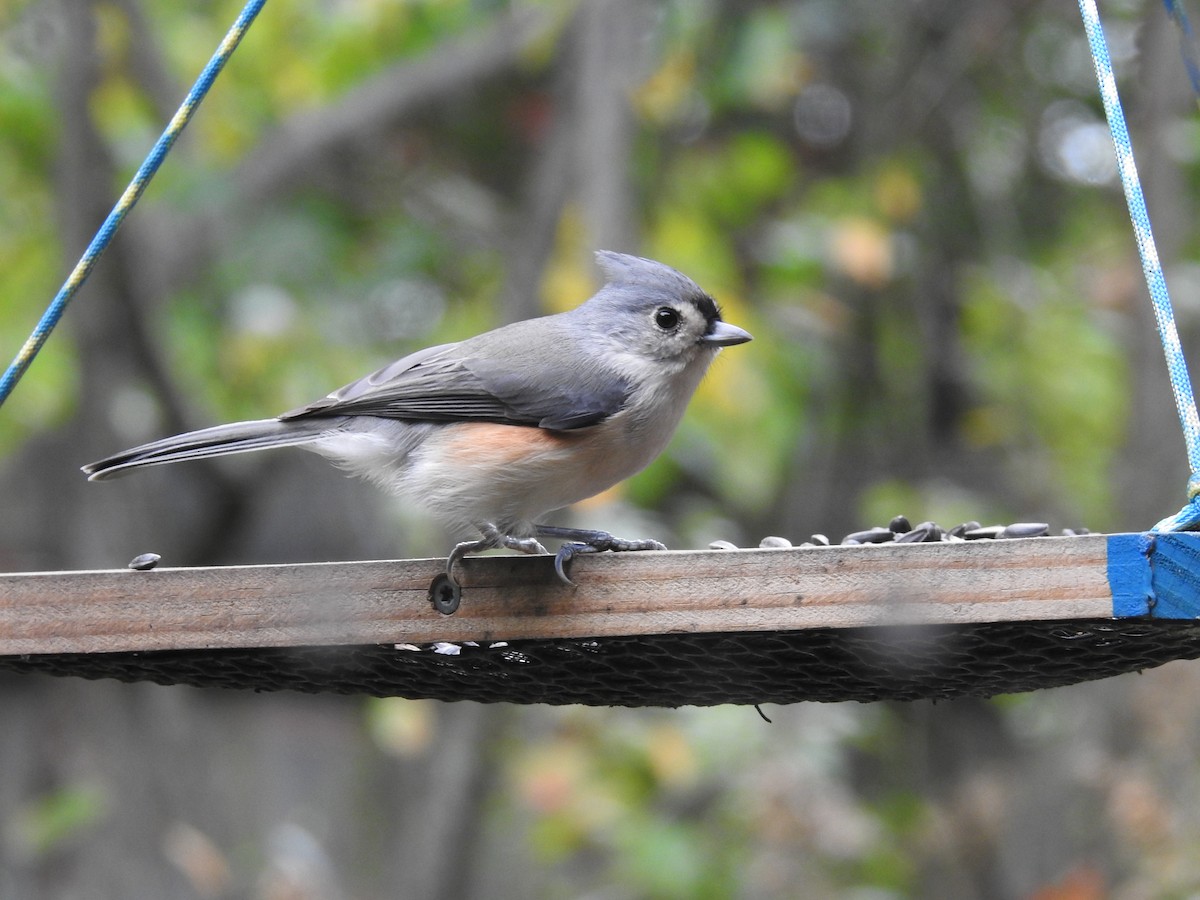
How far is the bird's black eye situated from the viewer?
9.41 feet

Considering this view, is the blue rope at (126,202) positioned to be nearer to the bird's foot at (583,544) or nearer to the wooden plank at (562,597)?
the wooden plank at (562,597)

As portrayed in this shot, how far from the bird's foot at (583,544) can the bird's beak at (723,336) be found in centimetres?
55

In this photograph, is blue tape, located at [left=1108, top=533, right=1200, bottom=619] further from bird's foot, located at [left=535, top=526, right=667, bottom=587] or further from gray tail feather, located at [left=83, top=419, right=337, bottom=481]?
gray tail feather, located at [left=83, top=419, right=337, bottom=481]

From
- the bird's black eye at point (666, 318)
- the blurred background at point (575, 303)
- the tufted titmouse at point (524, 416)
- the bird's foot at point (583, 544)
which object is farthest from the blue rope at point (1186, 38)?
the blurred background at point (575, 303)

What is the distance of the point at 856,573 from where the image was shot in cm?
190

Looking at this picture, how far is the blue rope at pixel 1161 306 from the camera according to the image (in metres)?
1.86

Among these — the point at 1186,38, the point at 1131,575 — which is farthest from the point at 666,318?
the point at 1131,575

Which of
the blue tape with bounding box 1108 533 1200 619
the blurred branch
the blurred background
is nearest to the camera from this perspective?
the blue tape with bounding box 1108 533 1200 619

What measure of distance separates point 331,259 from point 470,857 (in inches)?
113

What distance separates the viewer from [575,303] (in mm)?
4922

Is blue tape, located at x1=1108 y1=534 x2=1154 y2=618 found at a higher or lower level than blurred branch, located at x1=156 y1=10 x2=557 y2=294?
lower

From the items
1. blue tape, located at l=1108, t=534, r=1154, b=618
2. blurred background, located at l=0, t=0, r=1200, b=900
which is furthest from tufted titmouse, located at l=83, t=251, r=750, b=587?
blurred background, located at l=0, t=0, r=1200, b=900

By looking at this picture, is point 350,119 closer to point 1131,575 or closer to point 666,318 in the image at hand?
point 666,318

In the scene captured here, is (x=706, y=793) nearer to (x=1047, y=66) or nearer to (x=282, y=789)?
(x=282, y=789)
